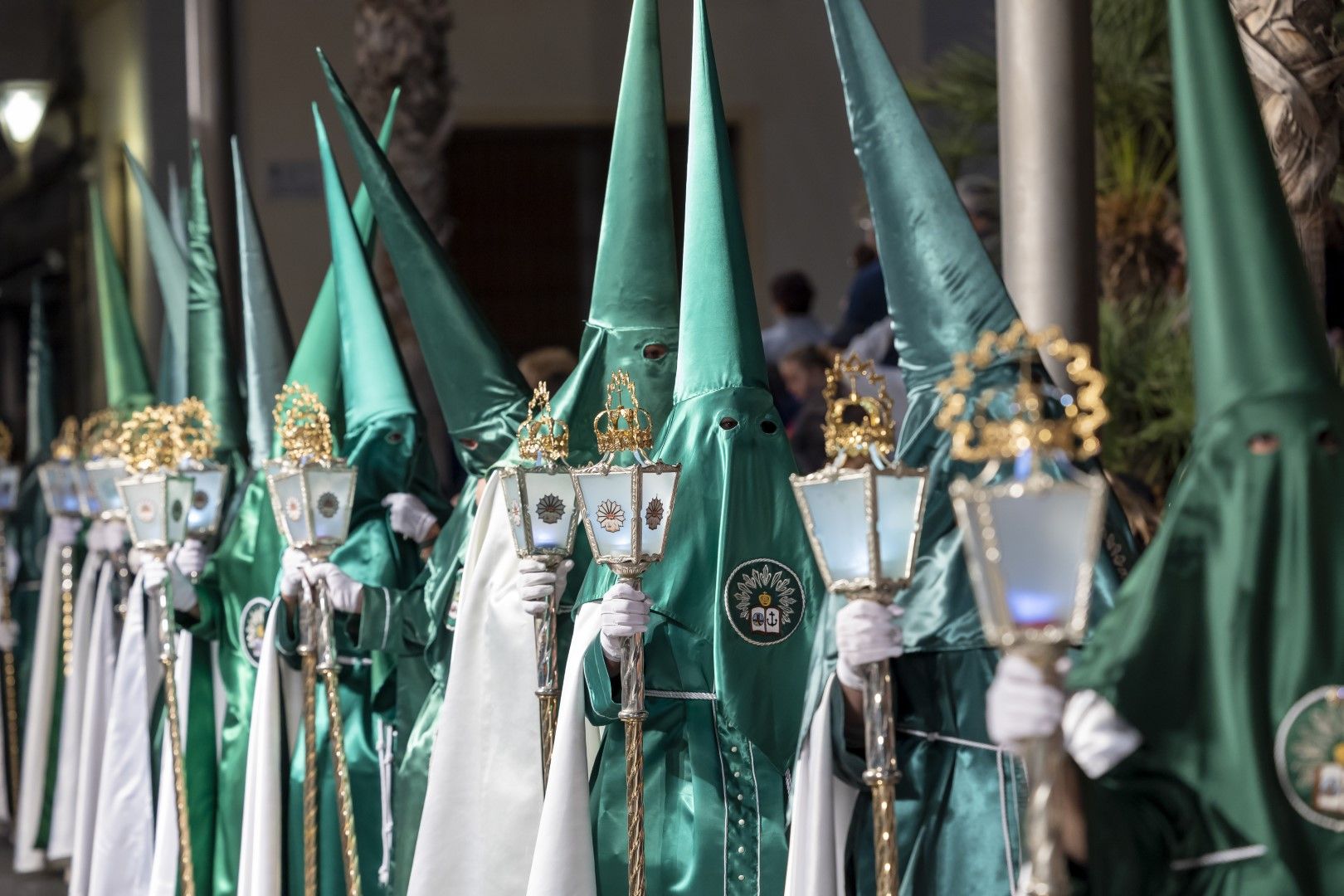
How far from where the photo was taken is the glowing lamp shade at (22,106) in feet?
42.7

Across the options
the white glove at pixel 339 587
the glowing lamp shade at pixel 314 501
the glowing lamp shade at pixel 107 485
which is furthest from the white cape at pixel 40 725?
the glowing lamp shade at pixel 314 501

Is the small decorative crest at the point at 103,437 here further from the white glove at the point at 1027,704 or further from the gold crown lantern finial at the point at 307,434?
the white glove at the point at 1027,704

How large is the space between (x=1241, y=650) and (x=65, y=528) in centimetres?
690

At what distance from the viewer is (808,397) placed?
8.26 metres

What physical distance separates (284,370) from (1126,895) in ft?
15.5

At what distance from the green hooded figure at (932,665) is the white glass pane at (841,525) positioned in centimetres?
30

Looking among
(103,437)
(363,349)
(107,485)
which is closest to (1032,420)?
(363,349)

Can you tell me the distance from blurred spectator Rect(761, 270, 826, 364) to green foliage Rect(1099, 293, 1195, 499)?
6.81 feet

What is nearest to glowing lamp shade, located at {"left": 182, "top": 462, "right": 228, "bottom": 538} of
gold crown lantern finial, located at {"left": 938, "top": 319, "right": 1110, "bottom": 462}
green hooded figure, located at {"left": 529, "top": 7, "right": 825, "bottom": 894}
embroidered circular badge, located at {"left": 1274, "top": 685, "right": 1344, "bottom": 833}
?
green hooded figure, located at {"left": 529, "top": 7, "right": 825, "bottom": 894}

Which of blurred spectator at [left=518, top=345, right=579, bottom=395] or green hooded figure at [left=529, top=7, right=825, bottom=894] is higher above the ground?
blurred spectator at [left=518, top=345, right=579, bottom=395]

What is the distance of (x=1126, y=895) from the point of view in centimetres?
295

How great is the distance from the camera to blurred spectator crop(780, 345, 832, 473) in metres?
7.53

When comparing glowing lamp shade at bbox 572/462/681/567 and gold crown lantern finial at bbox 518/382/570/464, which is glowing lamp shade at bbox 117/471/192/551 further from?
glowing lamp shade at bbox 572/462/681/567

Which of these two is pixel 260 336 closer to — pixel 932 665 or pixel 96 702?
pixel 96 702
